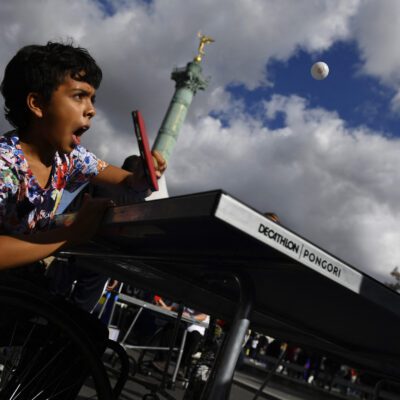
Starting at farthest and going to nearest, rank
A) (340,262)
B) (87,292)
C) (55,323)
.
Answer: (87,292), (55,323), (340,262)

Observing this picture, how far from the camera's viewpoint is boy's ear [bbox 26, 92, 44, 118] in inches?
53.3

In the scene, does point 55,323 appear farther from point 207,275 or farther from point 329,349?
point 329,349

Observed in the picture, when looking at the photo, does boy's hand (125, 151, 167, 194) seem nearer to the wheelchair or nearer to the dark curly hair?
the dark curly hair

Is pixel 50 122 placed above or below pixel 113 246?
above


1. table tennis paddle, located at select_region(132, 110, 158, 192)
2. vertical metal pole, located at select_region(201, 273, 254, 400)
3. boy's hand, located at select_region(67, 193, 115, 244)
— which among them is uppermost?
table tennis paddle, located at select_region(132, 110, 158, 192)

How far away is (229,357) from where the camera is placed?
946mm

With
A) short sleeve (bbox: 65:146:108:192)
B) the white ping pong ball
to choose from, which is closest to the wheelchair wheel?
short sleeve (bbox: 65:146:108:192)

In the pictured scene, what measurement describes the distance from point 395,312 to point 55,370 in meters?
0.88

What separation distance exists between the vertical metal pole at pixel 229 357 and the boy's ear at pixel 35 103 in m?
0.76

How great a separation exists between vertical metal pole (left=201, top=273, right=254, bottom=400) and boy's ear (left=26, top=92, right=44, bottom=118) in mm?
765

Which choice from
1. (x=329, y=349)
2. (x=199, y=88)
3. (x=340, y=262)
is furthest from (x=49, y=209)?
(x=199, y=88)

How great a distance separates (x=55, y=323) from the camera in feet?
3.92

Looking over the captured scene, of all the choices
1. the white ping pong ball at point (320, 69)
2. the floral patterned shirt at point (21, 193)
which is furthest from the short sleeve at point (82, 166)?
the white ping pong ball at point (320, 69)

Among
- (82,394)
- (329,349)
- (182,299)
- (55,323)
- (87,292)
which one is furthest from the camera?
(87,292)
